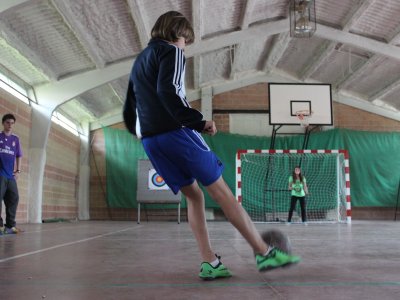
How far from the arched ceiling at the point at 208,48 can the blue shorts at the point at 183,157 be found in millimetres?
4776

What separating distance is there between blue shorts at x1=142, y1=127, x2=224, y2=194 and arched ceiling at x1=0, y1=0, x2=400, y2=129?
15.7ft

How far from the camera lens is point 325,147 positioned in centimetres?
1190

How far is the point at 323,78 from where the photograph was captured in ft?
40.4

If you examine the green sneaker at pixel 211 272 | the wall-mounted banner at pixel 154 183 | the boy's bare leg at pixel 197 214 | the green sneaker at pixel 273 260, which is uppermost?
the wall-mounted banner at pixel 154 183

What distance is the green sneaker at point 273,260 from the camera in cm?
180

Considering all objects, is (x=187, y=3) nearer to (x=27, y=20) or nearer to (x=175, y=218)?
(x=27, y=20)

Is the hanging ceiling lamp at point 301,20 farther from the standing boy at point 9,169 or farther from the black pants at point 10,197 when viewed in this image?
the black pants at point 10,197

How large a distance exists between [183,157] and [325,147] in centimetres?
1064

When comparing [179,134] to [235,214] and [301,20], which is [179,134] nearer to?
[235,214]

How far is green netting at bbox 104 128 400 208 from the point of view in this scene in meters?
11.6

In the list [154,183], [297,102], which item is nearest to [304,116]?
[297,102]

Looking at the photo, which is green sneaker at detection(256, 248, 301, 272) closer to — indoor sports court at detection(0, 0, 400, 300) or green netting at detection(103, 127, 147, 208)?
indoor sports court at detection(0, 0, 400, 300)

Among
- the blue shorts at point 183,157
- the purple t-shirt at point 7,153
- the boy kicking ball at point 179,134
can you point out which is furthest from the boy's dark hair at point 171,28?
the purple t-shirt at point 7,153

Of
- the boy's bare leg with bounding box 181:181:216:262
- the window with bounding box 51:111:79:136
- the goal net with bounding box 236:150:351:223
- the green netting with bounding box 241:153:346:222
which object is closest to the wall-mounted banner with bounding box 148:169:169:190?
the goal net with bounding box 236:150:351:223
